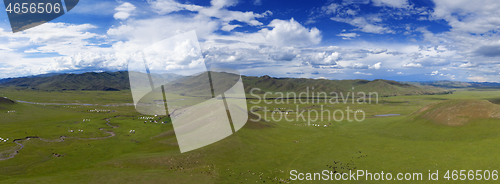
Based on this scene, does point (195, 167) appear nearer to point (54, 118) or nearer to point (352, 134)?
point (352, 134)

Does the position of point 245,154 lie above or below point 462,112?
below

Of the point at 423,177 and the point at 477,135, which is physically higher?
the point at 477,135

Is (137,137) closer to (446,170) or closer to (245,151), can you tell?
(245,151)

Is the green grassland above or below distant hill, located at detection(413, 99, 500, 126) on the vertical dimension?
below

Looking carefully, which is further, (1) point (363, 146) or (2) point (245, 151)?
(1) point (363, 146)

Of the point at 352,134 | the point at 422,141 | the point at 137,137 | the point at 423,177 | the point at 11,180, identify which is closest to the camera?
the point at 11,180

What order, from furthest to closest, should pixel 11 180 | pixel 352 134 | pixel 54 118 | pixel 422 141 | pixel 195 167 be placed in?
pixel 54 118 → pixel 352 134 → pixel 422 141 → pixel 195 167 → pixel 11 180

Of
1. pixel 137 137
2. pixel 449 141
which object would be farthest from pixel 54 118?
pixel 449 141

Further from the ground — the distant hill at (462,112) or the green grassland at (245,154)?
the distant hill at (462,112)

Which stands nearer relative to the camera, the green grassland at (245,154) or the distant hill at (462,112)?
the green grassland at (245,154)

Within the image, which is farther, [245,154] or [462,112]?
[462,112]

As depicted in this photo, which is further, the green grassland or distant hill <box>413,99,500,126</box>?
distant hill <box>413,99,500,126</box>
